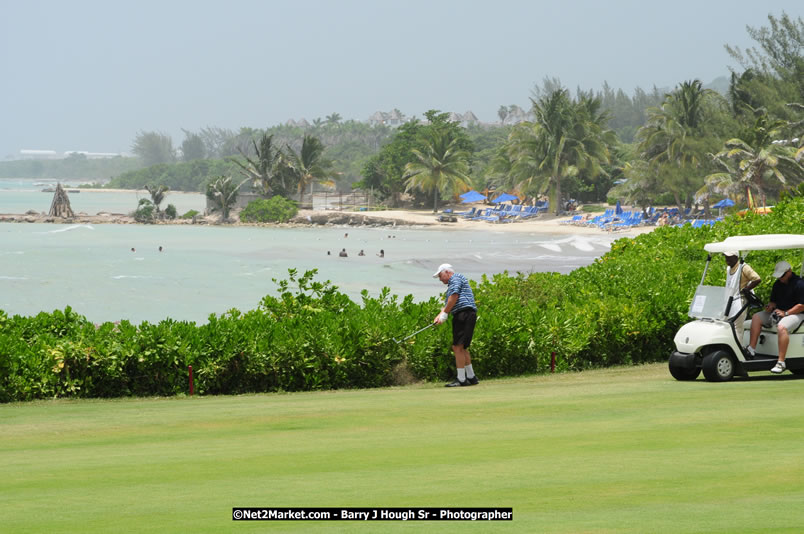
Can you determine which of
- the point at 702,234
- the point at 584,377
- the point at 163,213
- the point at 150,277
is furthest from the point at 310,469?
the point at 163,213

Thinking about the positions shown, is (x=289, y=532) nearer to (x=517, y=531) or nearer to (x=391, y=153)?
(x=517, y=531)

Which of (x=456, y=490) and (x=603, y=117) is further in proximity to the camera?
(x=603, y=117)

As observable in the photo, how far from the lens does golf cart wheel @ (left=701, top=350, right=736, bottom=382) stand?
44.8 ft

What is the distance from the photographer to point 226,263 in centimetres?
7550

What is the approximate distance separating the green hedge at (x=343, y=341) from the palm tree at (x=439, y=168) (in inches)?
3665

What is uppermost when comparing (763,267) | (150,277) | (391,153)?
(391,153)

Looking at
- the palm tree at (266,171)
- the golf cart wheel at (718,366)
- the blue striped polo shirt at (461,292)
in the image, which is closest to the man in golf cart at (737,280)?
the golf cart wheel at (718,366)

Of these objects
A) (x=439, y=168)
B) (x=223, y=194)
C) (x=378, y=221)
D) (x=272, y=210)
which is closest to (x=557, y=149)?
(x=439, y=168)

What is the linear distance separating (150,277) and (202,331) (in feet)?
183

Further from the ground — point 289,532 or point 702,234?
point 702,234

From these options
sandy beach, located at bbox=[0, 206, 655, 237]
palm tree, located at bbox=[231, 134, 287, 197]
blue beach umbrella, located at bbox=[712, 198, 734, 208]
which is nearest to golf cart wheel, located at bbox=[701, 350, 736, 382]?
sandy beach, located at bbox=[0, 206, 655, 237]

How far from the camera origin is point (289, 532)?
6.28 m

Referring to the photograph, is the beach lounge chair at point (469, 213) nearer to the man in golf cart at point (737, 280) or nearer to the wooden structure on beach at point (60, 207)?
the wooden structure on beach at point (60, 207)

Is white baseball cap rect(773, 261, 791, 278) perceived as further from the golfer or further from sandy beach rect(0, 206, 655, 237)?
sandy beach rect(0, 206, 655, 237)
